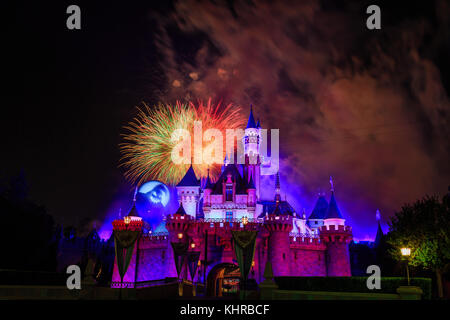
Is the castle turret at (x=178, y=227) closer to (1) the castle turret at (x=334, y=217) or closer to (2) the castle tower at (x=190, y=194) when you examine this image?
(2) the castle tower at (x=190, y=194)

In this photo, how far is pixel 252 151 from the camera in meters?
58.3

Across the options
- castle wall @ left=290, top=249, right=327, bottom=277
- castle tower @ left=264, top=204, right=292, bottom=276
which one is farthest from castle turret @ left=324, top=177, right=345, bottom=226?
castle tower @ left=264, top=204, right=292, bottom=276

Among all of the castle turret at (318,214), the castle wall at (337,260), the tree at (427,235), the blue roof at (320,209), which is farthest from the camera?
the blue roof at (320,209)

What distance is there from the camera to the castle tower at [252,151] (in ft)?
180

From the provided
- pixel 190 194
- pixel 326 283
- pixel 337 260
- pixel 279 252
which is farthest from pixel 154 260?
pixel 337 260

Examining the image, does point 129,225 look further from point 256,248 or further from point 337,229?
point 337,229

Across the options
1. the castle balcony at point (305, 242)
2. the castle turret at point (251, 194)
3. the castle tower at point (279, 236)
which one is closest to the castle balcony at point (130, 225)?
the castle turret at point (251, 194)

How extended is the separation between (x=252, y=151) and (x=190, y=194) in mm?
12023

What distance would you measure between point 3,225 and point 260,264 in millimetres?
32012

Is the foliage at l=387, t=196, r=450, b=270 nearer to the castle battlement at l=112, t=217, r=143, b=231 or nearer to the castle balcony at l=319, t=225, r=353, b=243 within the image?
the castle balcony at l=319, t=225, r=353, b=243

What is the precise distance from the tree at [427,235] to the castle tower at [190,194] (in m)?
29.0

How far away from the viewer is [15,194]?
58844 millimetres

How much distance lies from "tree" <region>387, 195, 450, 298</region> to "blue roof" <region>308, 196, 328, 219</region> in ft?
85.3
